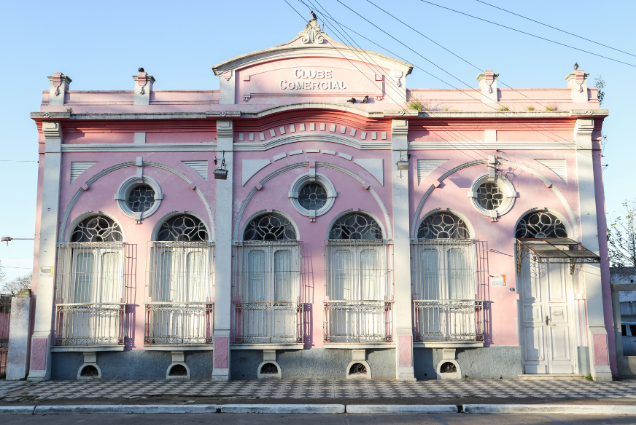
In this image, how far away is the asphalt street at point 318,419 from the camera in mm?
8266

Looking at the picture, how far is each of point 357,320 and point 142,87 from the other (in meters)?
6.94

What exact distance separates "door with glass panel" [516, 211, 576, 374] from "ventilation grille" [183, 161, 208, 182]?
7.04 metres

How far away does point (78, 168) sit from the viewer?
1276 centimetres

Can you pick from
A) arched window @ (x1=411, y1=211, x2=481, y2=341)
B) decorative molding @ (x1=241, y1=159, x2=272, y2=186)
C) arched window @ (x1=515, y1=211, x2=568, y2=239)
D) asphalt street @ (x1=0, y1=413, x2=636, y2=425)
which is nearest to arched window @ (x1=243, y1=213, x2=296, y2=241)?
decorative molding @ (x1=241, y1=159, x2=272, y2=186)

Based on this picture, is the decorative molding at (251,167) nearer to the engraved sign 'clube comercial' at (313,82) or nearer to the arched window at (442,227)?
the engraved sign 'clube comercial' at (313,82)

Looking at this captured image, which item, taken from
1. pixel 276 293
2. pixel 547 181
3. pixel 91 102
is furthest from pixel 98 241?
pixel 547 181

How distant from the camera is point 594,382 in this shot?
1146 centimetres

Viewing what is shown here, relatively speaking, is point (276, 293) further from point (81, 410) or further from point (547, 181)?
point (547, 181)

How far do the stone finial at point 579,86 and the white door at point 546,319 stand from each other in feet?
12.0

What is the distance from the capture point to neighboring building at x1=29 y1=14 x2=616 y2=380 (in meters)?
12.0

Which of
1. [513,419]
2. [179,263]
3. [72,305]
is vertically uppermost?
[179,263]

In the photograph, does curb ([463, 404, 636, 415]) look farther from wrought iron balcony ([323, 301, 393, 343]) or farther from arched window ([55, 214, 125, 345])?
arched window ([55, 214, 125, 345])

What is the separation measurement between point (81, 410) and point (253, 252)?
15.3ft

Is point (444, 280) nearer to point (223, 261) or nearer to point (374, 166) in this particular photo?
point (374, 166)
